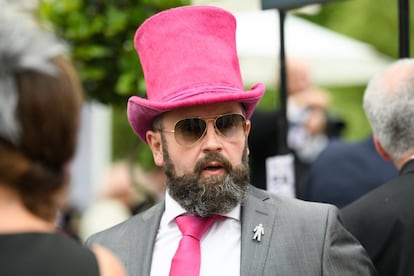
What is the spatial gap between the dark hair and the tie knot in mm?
1644

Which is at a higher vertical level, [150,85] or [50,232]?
[50,232]

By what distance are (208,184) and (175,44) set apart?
1.95 feet

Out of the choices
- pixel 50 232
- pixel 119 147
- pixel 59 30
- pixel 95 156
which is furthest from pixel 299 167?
pixel 119 147

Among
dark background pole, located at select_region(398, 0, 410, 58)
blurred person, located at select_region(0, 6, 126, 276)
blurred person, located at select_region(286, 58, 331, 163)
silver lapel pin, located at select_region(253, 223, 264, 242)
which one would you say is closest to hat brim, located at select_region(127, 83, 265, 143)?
silver lapel pin, located at select_region(253, 223, 264, 242)

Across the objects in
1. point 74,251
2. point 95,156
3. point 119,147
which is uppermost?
point 74,251

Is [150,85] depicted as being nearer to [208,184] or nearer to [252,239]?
[208,184]

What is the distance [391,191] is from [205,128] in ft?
2.71

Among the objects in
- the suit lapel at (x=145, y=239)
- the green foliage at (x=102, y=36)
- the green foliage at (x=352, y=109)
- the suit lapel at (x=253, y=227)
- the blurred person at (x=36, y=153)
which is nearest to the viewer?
the blurred person at (x=36, y=153)

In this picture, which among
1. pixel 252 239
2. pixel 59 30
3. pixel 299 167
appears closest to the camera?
pixel 252 239

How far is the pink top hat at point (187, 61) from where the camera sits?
439 cm

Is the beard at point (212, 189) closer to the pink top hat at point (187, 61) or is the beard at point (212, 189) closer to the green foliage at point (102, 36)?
the pink top hat at point (187, 61)

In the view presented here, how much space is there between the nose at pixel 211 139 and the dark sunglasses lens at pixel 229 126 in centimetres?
2

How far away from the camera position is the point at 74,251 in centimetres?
254

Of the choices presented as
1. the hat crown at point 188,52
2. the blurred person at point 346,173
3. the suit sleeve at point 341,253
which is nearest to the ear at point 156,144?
the hat crown at point 188,52
